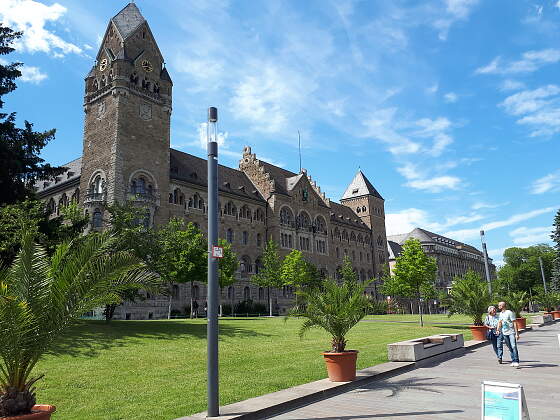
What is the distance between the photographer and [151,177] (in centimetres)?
4472

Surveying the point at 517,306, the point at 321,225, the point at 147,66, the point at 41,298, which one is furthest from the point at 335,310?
the point at 321,225

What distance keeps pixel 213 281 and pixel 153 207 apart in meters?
38.0

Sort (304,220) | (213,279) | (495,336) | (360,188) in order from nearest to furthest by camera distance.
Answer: (213,279) → (495,336) → (304,220) → (360,188)

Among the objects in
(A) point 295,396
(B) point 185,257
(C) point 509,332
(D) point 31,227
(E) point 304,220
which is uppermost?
(E) point 304,220

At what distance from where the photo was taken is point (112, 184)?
4116cm

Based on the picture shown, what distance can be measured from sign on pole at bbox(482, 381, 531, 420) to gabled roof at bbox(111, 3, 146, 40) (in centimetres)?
4824

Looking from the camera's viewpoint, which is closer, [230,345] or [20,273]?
[20,273]

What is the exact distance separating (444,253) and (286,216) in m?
69.0

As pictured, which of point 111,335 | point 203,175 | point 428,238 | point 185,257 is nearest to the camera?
point 111,335

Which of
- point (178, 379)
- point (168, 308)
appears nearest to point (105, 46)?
point (168, 308)

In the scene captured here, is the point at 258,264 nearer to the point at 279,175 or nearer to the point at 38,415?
the point at 279,175

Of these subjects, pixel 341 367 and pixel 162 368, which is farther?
pixel 162 368

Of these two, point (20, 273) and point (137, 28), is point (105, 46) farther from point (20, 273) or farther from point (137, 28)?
point (20, 273)

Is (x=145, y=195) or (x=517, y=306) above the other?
(x=145, y=195)
